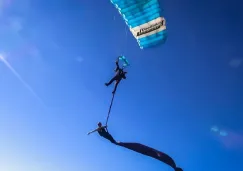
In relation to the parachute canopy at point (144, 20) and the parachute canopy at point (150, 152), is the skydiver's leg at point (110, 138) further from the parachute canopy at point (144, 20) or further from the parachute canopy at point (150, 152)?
the parachute canopy at point (144, 20)

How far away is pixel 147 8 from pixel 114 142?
728 centimetres

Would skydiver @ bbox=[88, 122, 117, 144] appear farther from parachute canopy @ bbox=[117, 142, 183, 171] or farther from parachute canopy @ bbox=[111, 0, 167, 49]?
parachute canopy @ bbox=[111, 0, 167, 49]

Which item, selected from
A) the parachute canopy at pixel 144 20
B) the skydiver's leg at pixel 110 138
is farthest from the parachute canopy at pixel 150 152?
the parachute canopy at pixel 144 20

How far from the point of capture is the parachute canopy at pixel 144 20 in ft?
49.6

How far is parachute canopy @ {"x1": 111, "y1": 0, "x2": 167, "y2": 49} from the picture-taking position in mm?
15133

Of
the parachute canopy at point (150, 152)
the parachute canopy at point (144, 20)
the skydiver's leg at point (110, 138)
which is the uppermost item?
the parachute canopy at point (144, 20)

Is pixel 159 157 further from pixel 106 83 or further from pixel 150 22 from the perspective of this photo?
pixel 150 22

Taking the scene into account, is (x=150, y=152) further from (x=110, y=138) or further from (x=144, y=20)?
(x=144, y=20)

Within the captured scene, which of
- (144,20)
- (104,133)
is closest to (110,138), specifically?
(104,133)

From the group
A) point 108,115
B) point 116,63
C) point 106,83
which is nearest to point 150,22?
point 116,63

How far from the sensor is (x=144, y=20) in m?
15.9

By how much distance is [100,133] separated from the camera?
11.4 m

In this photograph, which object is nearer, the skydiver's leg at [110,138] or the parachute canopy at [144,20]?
the skydiver's leg at [110,138]

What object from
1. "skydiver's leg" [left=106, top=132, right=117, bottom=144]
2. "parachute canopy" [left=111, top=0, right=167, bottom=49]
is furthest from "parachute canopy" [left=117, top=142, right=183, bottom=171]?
"parachute canopy" [left=111, top=0, right=167, bottom=49]
